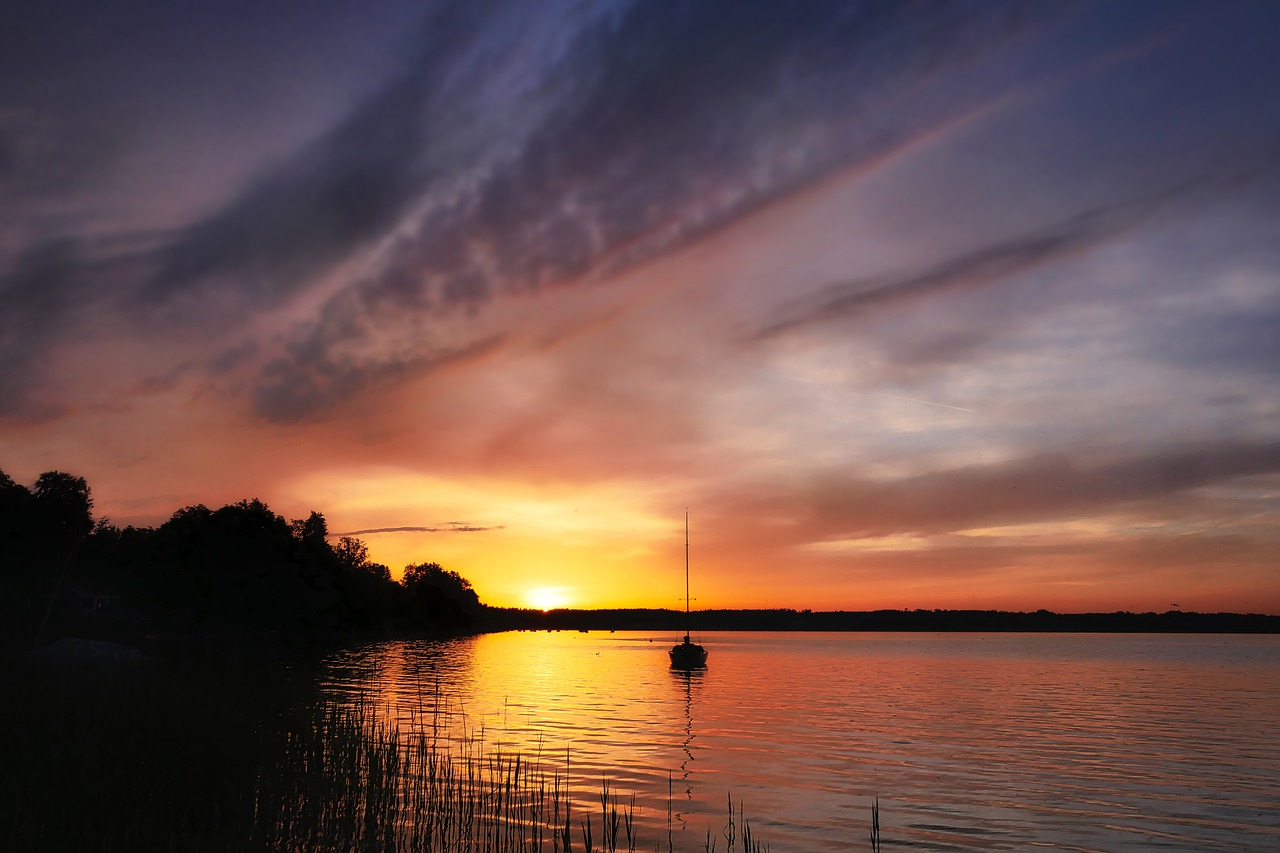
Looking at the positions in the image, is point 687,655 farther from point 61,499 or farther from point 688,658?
point 61,499

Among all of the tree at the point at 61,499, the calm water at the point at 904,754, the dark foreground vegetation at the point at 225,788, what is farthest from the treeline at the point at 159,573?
the dark foreground vegetation at the point at 225,788

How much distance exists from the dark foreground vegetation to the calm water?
4319mm

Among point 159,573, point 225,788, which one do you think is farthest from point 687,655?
point 225,788

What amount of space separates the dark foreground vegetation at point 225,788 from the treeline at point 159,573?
5286 cm

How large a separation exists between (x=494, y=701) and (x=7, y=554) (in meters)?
61.2

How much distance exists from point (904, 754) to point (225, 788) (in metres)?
31.0

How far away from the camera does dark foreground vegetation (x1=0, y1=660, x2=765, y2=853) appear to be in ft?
45.9

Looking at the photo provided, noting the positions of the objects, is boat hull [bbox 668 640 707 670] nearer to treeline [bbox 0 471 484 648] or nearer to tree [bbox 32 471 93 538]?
treeline [bbox 0 471 484 648]

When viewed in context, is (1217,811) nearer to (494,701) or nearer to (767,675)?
(494,701)

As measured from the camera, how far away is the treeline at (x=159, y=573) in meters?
87.1

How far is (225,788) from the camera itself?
17141 millimetres

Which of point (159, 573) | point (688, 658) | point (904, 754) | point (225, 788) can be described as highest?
point (159, 573)

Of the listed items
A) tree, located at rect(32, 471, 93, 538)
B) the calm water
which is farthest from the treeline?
the calm water

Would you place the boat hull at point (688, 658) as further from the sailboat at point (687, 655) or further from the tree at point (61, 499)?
the tree at point (61, 499)
